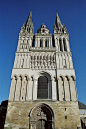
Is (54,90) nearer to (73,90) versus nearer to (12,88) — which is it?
(73,90)

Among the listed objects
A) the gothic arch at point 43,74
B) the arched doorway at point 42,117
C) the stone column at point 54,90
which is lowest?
the arched doorway at point 42,117

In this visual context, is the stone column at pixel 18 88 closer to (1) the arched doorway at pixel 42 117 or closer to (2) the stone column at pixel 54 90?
(1) the arched doorway at pixel 42 117

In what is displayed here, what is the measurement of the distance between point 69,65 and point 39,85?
596cm

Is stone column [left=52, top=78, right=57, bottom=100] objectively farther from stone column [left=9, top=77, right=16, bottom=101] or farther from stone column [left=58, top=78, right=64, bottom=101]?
stone column [left=9, top=77, right=16, bottom=101]

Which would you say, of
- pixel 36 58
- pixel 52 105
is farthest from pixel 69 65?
pixel 52 105

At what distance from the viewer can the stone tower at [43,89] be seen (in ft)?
45.6

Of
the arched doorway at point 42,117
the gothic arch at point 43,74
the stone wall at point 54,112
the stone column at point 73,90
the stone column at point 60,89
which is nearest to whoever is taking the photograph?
the stone wall at point 54,112

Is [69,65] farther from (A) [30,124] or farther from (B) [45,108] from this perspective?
(A) [30,124]

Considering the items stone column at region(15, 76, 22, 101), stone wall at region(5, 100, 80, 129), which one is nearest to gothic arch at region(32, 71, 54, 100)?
stone wall at region(5, 100, 80, 129)

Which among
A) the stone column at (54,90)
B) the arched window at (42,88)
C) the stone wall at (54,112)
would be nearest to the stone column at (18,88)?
the stone wall at (54,112)

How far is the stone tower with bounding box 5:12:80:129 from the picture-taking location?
13.9 metres

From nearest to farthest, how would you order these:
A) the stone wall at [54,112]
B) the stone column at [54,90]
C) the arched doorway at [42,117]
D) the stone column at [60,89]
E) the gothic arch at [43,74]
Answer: the stone wall at [54,112], the arched doorway at [42,117], the stone column at [60,89], the stone column at [54,90], the gothic arch at [43,74]

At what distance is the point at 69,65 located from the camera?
18.6 meters

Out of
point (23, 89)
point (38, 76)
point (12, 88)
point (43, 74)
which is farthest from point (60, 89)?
point (12, 88)
